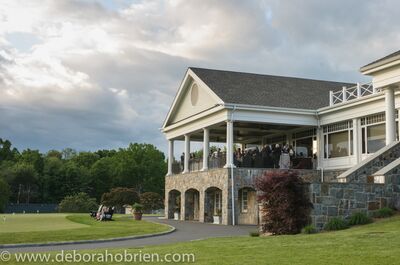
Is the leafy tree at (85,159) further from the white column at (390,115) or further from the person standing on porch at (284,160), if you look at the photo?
the white column at (390,115)

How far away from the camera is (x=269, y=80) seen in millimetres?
34875

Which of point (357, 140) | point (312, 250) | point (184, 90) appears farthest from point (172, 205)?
point (312, 250)

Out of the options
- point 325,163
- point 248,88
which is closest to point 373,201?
point 325,163

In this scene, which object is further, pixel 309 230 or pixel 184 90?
pixel 184 90

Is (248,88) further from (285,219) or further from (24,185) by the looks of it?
(24,185)

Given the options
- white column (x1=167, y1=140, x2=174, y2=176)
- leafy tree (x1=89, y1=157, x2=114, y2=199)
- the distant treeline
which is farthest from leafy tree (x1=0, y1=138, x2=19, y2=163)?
white column (x1=167, y1=140, x2=174, y2=176)

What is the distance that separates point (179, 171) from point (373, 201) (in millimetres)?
21227

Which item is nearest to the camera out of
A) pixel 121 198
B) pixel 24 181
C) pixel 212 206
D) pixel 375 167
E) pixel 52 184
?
pixel 375 167

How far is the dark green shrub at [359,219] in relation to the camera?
17.1m

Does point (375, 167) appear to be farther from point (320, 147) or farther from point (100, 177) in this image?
point (100, 177)

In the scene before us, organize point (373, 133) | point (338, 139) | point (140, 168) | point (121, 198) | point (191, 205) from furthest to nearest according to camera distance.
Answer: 1. point (140, 168)
2. point (121, 198)
3. point (191, 205)
4. point (338, 139)
5. point (373, 133)

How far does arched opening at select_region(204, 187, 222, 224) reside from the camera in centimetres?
2944

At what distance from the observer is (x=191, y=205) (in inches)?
1409

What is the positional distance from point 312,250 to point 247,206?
20.8 metres
